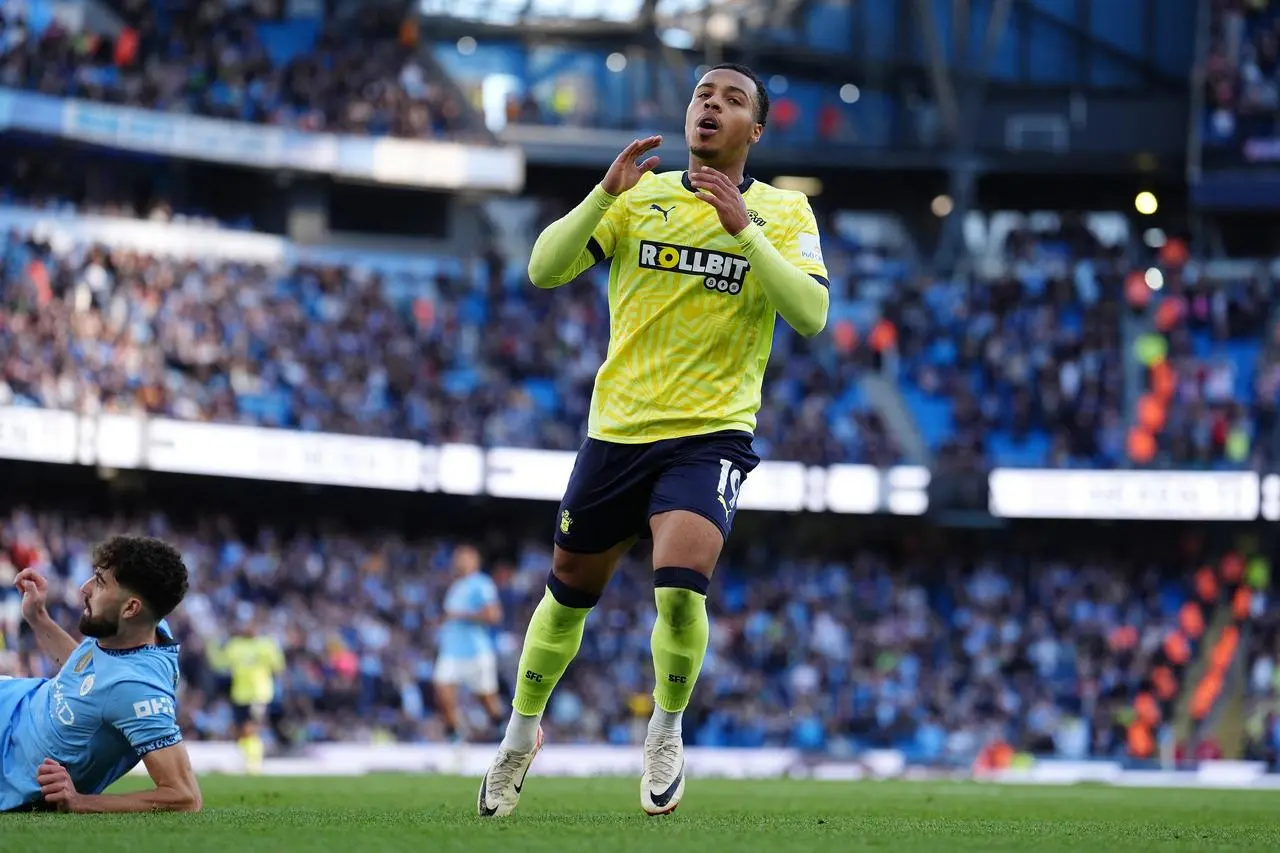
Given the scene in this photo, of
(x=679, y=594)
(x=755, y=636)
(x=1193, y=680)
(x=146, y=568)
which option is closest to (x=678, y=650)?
(x=679, y=594)

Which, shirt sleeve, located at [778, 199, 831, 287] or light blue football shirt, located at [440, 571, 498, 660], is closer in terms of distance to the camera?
shirt sleeve, located at [778, 199, 831, 287]

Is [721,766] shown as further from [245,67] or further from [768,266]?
[245,67]

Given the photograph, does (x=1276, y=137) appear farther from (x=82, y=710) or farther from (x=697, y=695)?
(x=82, y=710)

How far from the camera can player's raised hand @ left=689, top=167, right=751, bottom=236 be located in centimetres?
642

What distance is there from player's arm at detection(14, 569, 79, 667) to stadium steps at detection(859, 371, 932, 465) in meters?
23.5

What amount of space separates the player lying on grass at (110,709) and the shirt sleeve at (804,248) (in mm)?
2547

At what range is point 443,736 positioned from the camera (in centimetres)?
2422

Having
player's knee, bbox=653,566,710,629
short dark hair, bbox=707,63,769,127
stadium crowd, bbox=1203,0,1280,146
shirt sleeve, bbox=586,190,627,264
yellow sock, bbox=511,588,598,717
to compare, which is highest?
stadium crowd, bbox=1203,0,1280,146

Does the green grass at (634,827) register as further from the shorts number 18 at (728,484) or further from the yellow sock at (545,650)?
the shorts number 18 at (728,484)

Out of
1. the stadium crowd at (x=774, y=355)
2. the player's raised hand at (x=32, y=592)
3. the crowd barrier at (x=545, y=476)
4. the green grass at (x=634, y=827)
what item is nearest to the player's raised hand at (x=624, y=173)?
the green grass at (x=634, y=827)

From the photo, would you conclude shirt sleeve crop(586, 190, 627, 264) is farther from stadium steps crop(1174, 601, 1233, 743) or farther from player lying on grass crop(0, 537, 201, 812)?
stadium steps crop(1174, 601, 1233, 743)

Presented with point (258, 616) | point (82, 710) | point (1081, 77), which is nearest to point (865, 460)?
point (258, 616)

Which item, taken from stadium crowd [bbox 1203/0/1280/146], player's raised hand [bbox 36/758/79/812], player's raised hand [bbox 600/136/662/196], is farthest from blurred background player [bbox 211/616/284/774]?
stadium crowd [bbox 1203/0/1280/146]

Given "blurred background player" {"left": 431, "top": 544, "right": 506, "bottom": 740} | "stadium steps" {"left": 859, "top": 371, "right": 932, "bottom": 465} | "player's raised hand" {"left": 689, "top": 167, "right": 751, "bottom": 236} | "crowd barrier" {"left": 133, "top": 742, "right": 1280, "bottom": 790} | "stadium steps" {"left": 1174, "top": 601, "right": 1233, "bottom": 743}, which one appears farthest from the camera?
"stadium steps" {"left": 859, "top": 371, "right": 932, "bottom": 465}
